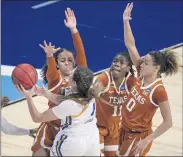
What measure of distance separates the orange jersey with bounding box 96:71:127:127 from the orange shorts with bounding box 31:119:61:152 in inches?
19.6

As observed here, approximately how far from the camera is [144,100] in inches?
241

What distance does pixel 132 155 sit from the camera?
628cm

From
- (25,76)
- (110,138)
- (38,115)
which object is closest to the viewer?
(38,115)

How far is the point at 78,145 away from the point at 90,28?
6330 mm

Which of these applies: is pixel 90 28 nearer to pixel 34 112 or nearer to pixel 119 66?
pixel 119 66

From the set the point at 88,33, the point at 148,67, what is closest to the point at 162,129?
the point at 148,67

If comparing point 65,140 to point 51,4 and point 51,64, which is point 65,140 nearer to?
point 51,64

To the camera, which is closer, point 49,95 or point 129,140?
point 49,95

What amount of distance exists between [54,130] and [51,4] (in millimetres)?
6615

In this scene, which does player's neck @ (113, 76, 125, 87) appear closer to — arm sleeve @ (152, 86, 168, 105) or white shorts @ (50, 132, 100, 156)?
arm sleeve @ (152, 86, 168, 105)

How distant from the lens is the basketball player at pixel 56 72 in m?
6.14

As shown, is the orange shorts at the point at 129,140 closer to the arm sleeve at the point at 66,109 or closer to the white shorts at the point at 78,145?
the white shorts at the point at 78,145

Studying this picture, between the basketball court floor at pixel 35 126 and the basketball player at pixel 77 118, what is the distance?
2.16 m

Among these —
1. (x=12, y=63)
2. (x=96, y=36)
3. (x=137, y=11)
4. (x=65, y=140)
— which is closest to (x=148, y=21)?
(x=137, y=11)
